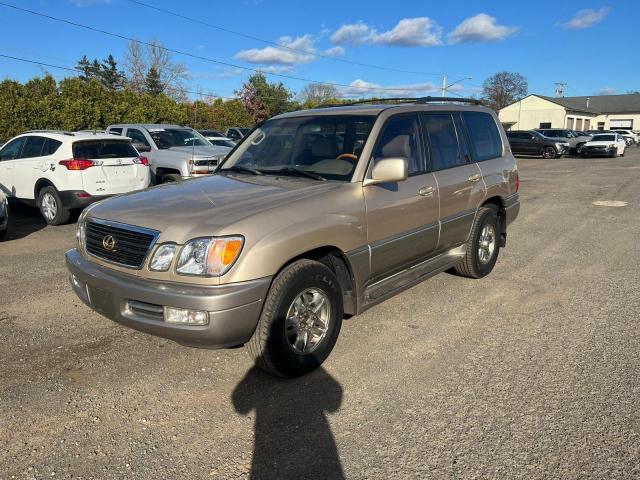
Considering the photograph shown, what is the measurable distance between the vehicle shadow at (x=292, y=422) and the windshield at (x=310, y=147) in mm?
1605

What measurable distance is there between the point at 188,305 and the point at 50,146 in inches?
302

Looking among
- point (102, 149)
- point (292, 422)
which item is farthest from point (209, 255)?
point (102, 149)

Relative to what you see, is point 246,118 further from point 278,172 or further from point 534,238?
point 278,172

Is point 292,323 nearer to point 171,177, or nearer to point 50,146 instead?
point 50,146

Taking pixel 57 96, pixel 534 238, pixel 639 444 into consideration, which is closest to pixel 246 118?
pixel 57 96

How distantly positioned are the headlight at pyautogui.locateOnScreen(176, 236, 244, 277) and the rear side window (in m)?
3.39

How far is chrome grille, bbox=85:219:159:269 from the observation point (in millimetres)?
3232

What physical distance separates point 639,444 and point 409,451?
1.27 meters

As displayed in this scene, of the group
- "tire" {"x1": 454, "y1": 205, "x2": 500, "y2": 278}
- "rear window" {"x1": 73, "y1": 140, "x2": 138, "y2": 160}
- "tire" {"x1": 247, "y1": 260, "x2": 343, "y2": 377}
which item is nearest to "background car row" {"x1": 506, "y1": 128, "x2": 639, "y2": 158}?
"rear window" {"x1": 73, "y1": 140, "x2": 138, "y2": 160}

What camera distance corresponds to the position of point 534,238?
7.99m

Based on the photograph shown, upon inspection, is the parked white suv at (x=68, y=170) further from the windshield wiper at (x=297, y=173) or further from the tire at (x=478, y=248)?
the tire at (x=478, y=248)

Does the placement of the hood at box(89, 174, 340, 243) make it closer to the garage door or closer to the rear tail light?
the rear tail light

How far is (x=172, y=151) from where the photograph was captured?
450 inches

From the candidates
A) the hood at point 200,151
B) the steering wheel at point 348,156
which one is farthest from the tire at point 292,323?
the hood at point 200,151
